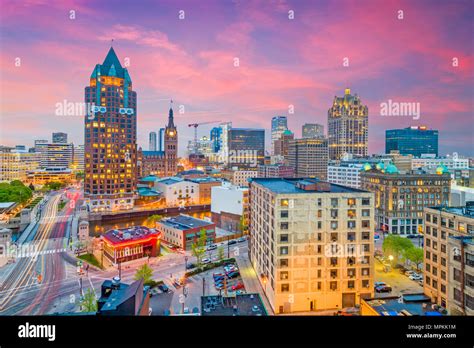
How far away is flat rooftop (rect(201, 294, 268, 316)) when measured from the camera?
4.82 m

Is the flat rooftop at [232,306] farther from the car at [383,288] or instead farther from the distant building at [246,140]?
the distant building at [246,140]

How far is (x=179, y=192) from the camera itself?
23156 mm

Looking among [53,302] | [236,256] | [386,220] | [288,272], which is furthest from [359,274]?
[386,220]

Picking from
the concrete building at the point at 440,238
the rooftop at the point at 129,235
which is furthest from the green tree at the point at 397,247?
the rooftop at the point at 129,235

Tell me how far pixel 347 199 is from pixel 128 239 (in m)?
7.22

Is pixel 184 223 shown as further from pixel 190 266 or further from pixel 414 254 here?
pixel 414 254

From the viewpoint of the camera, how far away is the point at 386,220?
1530cm

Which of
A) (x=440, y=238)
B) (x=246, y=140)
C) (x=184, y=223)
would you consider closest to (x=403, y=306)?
(x=440, y=238)

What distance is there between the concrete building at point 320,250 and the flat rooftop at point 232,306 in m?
1.50

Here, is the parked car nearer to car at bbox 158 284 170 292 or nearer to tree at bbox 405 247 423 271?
tree at bbox 405 247 423 271

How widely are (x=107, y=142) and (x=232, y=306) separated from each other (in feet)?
63.9

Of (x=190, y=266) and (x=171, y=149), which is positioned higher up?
(x=171, y=149)
